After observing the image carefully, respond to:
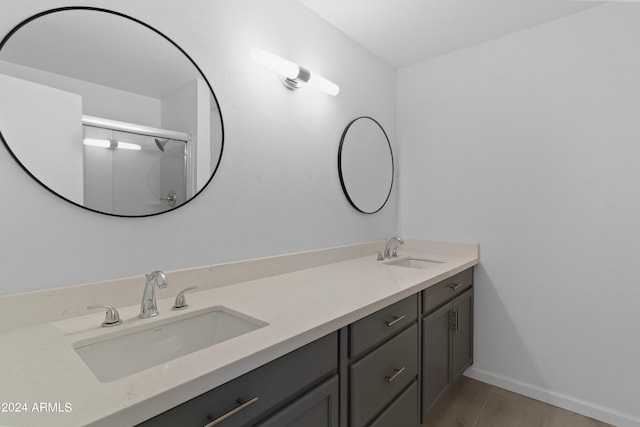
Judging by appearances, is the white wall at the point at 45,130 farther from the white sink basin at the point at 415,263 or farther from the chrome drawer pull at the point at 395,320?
the white sink basin at the point at 415,263

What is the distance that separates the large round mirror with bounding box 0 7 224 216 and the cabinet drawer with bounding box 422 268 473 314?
1.20 metres

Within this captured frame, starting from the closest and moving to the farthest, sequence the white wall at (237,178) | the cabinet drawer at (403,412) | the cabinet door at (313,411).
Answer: the cabinet door at (313,411) → the white wall at (237,178) → the cabinet drawer at (403,412)

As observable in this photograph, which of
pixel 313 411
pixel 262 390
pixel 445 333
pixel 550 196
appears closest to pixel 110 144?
pixel 262 390

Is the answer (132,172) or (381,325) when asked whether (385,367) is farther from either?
(132,172)

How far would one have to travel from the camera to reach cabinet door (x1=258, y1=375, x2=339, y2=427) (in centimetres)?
87

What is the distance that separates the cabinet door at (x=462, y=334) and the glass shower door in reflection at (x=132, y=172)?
168 centimetres

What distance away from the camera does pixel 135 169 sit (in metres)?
1.18

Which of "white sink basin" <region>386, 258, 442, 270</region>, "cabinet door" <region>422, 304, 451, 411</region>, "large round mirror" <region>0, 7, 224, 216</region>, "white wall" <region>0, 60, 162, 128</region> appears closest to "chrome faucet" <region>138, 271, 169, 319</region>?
"large round mirror" <region>0, 7, 224, 216</region>

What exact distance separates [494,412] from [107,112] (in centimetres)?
243

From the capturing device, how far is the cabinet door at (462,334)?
1920 mm

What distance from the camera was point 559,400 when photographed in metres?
1.91

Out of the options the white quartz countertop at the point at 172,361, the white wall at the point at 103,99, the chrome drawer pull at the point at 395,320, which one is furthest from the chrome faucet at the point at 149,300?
the chrome drawer pull at the point at 395,320

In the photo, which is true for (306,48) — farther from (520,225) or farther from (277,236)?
(520,225)

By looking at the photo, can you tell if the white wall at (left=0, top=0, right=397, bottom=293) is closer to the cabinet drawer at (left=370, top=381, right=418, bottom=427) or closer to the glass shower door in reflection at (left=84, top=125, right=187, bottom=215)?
the glass shower door in reflection at (left=84, top=125, right=187, bottom=215)
